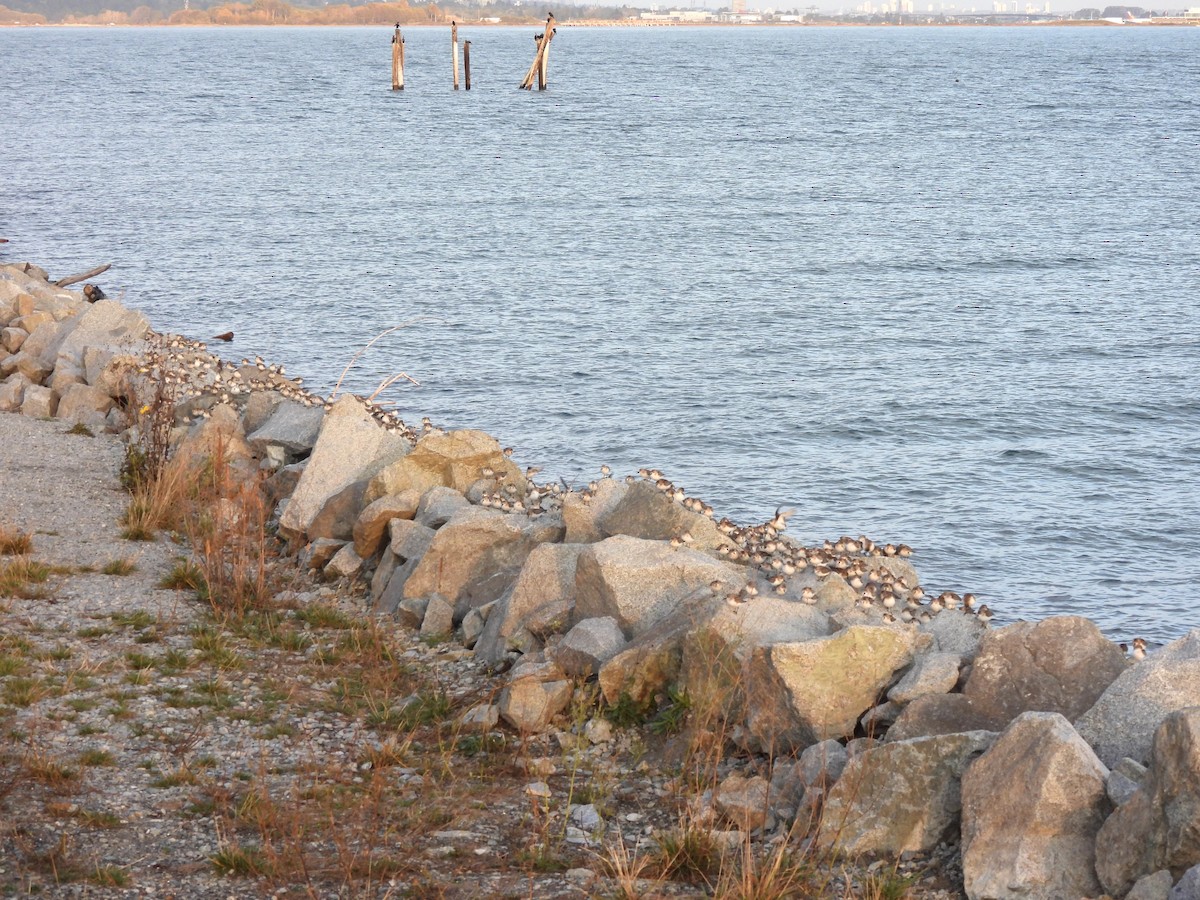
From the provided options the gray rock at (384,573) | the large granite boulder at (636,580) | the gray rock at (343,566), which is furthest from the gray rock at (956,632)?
the gray rock at (343,566)

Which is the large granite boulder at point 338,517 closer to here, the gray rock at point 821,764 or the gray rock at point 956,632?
the gray rock at point 956,632

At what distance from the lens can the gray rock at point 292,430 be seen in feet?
34.6

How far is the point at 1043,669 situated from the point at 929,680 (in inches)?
21.2

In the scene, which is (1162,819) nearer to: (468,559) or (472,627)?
(472,627)

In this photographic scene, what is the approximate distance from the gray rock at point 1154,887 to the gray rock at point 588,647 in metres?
2.94

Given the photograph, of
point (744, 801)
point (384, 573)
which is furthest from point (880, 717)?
point (384, 573)

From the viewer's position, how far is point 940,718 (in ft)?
18.8

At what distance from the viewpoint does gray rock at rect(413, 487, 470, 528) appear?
29.1 ft

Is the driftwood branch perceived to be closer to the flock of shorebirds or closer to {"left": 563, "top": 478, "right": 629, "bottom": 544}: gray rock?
the flock of shorebirds

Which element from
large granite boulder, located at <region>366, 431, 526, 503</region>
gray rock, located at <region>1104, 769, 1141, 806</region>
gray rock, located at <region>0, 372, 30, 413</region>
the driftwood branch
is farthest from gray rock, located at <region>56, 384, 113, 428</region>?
gray rock, located at <region>1104, 769, 1141, 806</region>

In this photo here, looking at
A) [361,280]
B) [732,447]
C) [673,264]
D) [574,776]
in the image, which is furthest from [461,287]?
[574,776]

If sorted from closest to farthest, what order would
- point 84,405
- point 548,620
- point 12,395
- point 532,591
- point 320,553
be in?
point 548,620, point 532,591, point 320,553, point 84,405, point 12,395

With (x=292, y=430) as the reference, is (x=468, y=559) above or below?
below

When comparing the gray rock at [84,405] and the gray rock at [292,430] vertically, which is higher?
the gray rock at [292,430]
